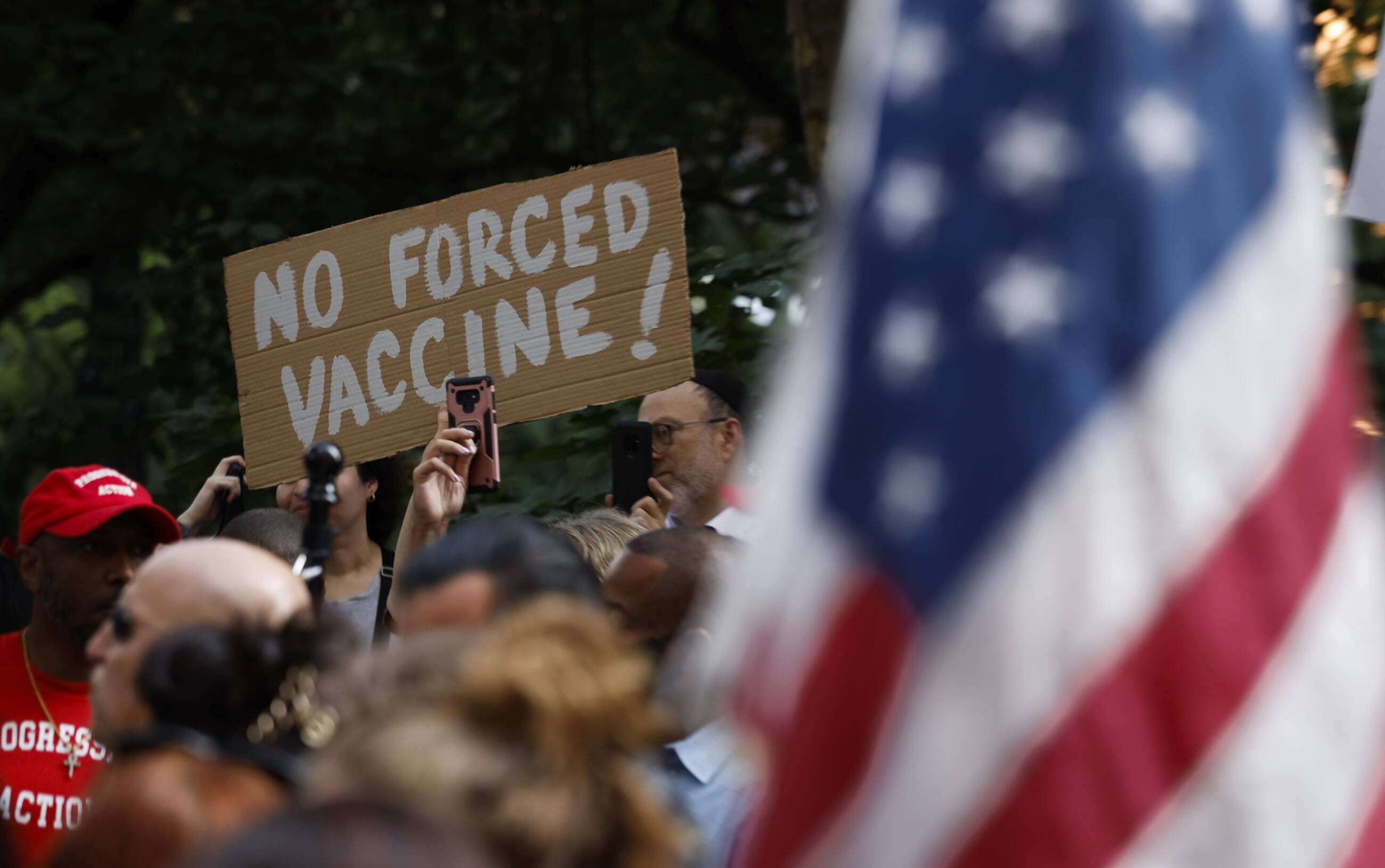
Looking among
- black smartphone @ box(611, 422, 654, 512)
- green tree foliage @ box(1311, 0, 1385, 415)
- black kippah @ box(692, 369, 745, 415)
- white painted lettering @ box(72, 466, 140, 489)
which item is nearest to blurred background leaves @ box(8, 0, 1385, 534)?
green tree foliage @ box(1311, 0, 1385, 415)

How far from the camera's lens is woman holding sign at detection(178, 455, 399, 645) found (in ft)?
12.1

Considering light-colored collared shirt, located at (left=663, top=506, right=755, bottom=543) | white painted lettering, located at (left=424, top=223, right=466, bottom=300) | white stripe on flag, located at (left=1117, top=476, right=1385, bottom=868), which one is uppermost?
white stripe on flag, located at (left=1117, top=476, right=1385, bottom=868)

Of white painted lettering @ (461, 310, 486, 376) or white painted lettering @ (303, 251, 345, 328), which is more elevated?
white painted lettering @ (303, 251, 345, 328)

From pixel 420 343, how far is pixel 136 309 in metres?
3.97

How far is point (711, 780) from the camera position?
2.51 metres

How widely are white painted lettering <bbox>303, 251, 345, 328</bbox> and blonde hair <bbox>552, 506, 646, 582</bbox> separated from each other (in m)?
0.85

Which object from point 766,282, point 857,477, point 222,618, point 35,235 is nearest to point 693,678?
point 222,618

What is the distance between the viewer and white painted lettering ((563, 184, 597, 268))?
12.4 ft

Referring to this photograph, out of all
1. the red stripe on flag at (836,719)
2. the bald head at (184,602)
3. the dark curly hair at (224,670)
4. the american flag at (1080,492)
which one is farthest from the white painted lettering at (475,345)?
the red stripe on flag at (836,719)

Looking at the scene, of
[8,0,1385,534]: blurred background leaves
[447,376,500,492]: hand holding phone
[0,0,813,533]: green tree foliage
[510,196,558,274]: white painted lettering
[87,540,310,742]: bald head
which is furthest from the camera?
[0,0,813,533]: green tree foliage

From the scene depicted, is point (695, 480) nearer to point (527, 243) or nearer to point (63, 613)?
point (527, 243)

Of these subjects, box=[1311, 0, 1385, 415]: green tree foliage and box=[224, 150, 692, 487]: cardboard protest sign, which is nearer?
box=[224, 150, 692, 487]: cardboard protest sign

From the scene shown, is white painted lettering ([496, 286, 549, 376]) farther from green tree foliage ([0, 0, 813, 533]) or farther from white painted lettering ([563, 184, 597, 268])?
green tree foliage ([0, 0, 813, 533])

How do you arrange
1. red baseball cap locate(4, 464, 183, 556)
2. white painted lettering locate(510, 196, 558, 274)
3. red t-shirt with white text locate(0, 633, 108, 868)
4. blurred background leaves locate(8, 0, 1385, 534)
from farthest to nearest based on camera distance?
blurred background leaves locate(8, 0, 1385, 534)
white painted lettering locate(510, 196, 558, 274)
red baseball cap locate(4, 464, 183, 556)
red t-shirt with white text locate(0, 633, 108, 868)
